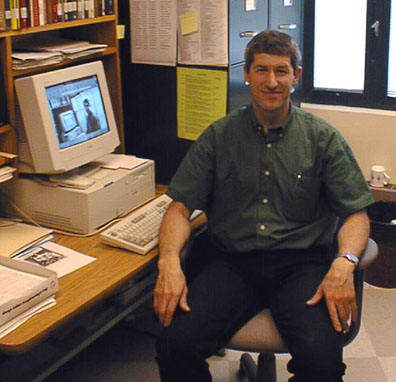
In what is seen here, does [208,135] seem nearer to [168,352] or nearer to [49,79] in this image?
[49,79]

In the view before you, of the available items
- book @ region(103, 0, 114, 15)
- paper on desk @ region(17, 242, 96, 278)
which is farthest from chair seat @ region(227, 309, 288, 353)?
book @ region(103, 0, 114, 15)

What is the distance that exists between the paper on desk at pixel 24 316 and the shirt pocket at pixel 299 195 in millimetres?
812

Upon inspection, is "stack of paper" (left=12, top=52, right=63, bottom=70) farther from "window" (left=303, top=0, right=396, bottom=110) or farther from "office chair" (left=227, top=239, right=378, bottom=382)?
"window" (left=303, top=0, right=396, bottom=110)

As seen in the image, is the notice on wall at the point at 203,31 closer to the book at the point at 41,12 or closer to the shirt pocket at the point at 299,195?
the book at the point at 41,12

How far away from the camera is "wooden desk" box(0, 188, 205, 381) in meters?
1.83

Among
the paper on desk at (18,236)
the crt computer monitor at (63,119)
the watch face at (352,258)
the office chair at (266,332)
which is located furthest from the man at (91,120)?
the watch face at (352,258)

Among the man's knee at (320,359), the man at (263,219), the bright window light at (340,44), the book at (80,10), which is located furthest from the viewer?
the bright window light at (340,44)

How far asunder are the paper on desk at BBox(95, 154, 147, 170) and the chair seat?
84 cm

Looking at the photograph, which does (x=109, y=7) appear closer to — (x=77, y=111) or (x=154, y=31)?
(x=154, y=31)

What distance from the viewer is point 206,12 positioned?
280 cm

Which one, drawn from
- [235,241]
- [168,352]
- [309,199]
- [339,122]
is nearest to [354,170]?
[309,199]

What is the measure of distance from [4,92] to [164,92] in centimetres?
81

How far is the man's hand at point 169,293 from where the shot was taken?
214cm

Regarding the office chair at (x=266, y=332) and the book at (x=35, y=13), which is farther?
the book at (x=35, y=13)
